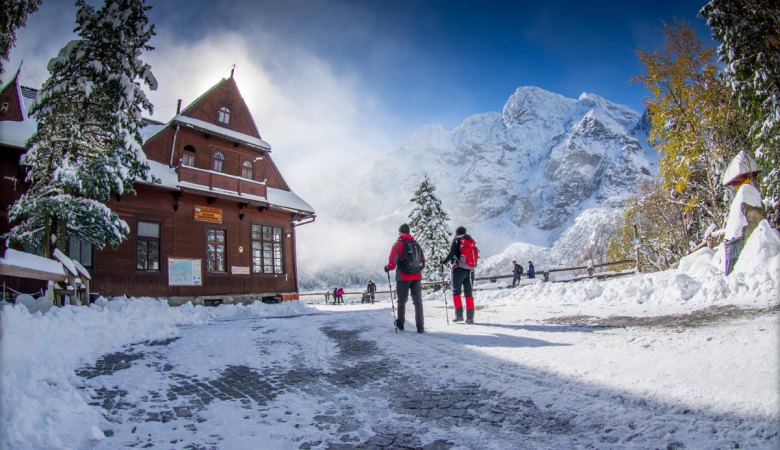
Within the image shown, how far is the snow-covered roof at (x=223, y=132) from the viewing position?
18.1 metres

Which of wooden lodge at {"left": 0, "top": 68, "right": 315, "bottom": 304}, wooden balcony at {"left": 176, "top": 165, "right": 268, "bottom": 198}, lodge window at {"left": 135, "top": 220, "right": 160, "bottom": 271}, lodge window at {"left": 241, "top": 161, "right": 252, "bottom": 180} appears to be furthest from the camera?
lodge window at {"left": 241, "top": 161, "right": 252, "bottom": 180}

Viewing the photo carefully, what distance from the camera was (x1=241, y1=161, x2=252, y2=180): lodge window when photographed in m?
20.7

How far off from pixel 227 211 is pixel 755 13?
19.9 m

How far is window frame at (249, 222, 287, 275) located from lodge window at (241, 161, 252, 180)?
265cm

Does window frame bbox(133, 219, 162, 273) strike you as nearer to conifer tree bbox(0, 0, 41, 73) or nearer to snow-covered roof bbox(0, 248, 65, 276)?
snow-covered roof bbox(0, 248, 65, 276)

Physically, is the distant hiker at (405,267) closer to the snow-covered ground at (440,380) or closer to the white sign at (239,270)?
the snow-covered ground at (440,380)

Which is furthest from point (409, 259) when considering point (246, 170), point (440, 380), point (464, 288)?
point (246, 170)

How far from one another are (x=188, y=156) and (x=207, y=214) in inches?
116

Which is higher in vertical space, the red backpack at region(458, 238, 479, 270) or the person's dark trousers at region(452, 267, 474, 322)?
the red backpack at region(458, 238, 479, 270)

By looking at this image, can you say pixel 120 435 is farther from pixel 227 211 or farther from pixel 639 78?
pixel 639 78

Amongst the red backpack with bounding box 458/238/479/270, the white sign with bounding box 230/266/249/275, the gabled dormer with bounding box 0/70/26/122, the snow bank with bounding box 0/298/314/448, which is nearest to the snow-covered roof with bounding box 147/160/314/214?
the white sign with bounding box 230/266/249/275

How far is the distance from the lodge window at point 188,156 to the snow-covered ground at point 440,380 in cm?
1215

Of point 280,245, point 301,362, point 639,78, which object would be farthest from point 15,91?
point 639,78

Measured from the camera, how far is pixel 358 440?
288 centimetres
